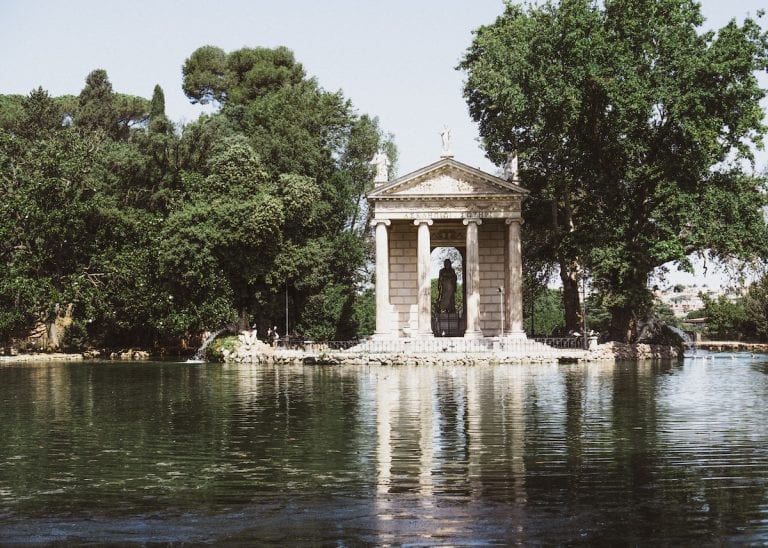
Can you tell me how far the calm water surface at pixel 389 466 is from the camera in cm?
1123

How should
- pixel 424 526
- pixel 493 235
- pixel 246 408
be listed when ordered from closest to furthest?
pixel 424 526 < pixel 246 408 < pixel 493 235

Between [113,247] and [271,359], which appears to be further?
[113,247]

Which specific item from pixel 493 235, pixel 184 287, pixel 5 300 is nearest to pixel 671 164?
pixel 493 235

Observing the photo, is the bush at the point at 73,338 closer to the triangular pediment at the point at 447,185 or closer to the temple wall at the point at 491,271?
the triangular pediment at the point at 447,185

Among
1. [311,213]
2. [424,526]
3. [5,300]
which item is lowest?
[424,526]

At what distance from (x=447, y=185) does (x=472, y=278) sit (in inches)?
209

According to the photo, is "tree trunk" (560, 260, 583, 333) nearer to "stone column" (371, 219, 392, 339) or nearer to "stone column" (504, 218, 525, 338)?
"stone column" (504, 218, 525, 338)

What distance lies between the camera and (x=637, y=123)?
160ft

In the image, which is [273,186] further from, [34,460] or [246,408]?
[34,460]

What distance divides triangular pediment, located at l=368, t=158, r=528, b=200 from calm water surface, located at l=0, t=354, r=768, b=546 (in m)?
25.2

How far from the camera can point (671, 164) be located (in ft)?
162

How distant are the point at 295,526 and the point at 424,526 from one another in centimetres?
146

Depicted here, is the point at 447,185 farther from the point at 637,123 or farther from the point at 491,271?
the point at 637,123

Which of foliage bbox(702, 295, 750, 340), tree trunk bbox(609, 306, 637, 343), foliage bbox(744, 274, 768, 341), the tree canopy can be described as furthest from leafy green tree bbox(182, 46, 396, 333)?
foliage bbox(702, 295, 750, 340)
